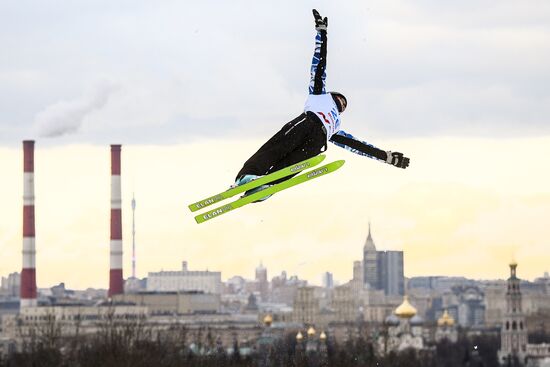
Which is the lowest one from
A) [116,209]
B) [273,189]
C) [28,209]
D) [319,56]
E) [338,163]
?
[273,189]

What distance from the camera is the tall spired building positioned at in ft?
479

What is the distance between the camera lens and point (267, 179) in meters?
17.3

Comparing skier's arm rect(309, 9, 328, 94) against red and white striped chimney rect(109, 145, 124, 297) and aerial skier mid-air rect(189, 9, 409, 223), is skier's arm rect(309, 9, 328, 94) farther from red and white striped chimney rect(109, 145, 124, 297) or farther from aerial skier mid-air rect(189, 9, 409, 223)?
red and white striped chimney rect(109, 145, 124, 297)

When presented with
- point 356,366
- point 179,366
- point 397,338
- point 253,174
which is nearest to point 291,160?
point 253,174

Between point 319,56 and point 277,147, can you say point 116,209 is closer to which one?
point 277,147

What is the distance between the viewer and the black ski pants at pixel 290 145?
17.1m

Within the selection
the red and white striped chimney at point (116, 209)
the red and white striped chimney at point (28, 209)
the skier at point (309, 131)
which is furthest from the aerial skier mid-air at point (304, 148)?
the red and white striped chimney at point (116, 209)

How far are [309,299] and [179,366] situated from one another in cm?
13740

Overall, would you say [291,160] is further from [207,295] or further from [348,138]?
[207,295]

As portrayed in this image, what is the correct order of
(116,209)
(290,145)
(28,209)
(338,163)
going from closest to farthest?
(290,145) < (338,163) < (28,209) < (116,209)

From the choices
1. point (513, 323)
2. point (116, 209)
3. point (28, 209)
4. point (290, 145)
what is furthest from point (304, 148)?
point (513, 323)

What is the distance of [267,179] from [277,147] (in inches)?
10.8

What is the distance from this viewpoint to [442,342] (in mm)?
143375

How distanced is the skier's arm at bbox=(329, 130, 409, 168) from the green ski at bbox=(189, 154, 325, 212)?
0.21 metres
